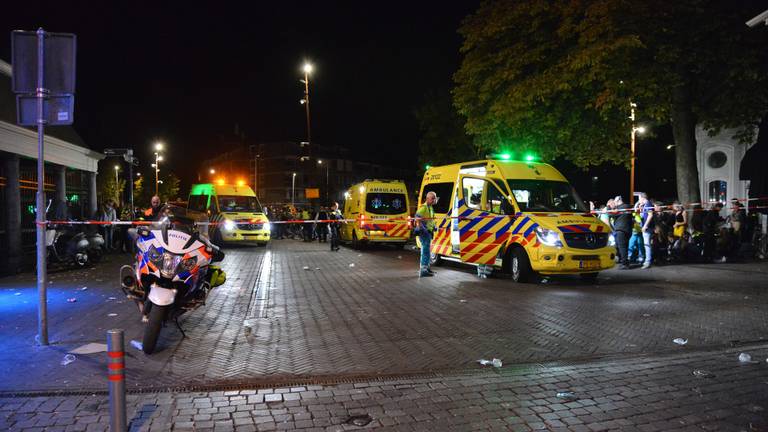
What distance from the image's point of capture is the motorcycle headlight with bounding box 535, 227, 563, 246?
416 inches

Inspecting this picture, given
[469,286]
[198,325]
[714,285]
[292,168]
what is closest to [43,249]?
[198,325]

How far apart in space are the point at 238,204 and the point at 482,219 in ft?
43.8

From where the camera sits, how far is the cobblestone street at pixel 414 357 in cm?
432

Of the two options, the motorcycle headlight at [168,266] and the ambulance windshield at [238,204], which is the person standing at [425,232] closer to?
the motorcycle headlight at [168,266]

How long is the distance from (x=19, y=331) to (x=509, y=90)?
1606 centimetres

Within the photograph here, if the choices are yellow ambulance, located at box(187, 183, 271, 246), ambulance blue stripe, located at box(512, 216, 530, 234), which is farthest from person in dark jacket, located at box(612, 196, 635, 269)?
yellow ambulance, located at box(187, 183, 271, 246)

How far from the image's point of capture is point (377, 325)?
24.2 ft

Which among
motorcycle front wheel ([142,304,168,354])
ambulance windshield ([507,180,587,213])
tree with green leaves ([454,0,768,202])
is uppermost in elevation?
tree with green leaves ([454,0,768,202])

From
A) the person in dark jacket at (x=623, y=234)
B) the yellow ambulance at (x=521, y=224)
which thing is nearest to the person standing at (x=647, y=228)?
the person in dark jacket at (x=623, y=234)

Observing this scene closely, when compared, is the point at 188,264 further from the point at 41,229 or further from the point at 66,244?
the point at 66,244

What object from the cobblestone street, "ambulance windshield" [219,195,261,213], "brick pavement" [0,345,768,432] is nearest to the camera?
"brick pavement" [0,345,768,432]

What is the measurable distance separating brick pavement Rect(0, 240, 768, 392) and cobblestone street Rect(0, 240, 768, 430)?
3 cm

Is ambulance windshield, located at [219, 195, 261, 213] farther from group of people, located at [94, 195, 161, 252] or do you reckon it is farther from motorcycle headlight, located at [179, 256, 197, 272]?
motorcycle headlight, located at [179, 256, 197, 272]

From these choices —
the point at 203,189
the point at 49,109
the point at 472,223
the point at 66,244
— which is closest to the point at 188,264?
the point at 49,109
